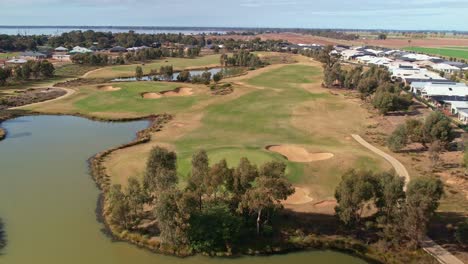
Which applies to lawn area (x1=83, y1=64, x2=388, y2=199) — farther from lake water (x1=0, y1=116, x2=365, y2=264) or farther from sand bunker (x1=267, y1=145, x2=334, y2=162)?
lake water (x1=0, y1=116, x2=365, y2=264)

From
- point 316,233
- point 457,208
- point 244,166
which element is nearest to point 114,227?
point 244,166

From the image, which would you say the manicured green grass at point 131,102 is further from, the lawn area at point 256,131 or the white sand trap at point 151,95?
the white sand trap at point 151,95

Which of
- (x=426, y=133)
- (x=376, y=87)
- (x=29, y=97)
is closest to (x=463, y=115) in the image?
(x=376, y=87)

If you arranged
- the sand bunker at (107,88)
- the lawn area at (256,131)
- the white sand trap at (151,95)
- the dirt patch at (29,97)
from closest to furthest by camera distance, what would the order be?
1. the lawn area at (256,131)
2. the dirt patch at (29,97)
3. the white sand trap at (151,95)
4. the sand bunker at (107,88)

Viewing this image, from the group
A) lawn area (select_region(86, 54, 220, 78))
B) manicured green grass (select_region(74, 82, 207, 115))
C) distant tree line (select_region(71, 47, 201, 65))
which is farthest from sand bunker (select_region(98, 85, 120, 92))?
distant tree line (select_region(71, 47, 201, 65))

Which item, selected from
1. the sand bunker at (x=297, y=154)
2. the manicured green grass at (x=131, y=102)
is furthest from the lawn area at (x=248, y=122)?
the sand bunker at (x=297, y=154)

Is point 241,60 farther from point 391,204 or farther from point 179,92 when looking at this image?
point 391,204
